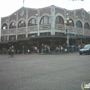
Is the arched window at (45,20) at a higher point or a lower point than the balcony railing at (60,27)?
higher

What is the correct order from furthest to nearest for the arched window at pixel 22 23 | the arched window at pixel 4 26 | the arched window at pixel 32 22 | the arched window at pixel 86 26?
the arched window at pixel 4 26 < the arched window at pixel 86 26 < the arched window at pixel 22 23 < the arched window at pixel 32 22

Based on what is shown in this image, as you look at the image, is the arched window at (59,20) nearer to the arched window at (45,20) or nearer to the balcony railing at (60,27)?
the balcony railing at (60,27)

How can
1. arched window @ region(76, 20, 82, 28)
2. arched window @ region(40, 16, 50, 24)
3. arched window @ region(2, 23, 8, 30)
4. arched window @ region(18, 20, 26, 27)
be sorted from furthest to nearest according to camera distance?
arched window @ region(2, 23, 8, 30) → arched window @ region(76, 20, 82, 28) → arched window @ region(18, 20, 26, 27) → arched window @ region(40, 16, 50, 24)

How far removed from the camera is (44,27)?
124 feet

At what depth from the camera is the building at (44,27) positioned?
36.6m

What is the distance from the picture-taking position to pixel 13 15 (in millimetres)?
44406

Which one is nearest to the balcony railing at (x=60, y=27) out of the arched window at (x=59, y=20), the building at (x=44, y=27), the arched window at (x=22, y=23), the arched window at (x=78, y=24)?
the building at (x=44, y=27)

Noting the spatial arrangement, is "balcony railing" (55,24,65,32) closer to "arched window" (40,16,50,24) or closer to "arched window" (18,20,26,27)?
"arched window" (40,16,50,24)

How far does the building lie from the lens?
36.6 metres

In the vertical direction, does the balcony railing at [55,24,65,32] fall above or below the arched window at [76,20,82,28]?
below

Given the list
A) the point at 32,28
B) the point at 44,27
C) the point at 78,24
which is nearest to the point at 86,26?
the point at 78,24

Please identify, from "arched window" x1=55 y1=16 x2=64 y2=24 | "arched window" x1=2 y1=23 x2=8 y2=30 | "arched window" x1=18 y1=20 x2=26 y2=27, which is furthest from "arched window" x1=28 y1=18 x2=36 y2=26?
"arched window" x1=2 y1=23 x2=8 y2=30

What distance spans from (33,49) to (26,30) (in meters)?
7.53

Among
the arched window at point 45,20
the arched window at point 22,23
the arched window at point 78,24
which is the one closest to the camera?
the arched window at point 45,20
